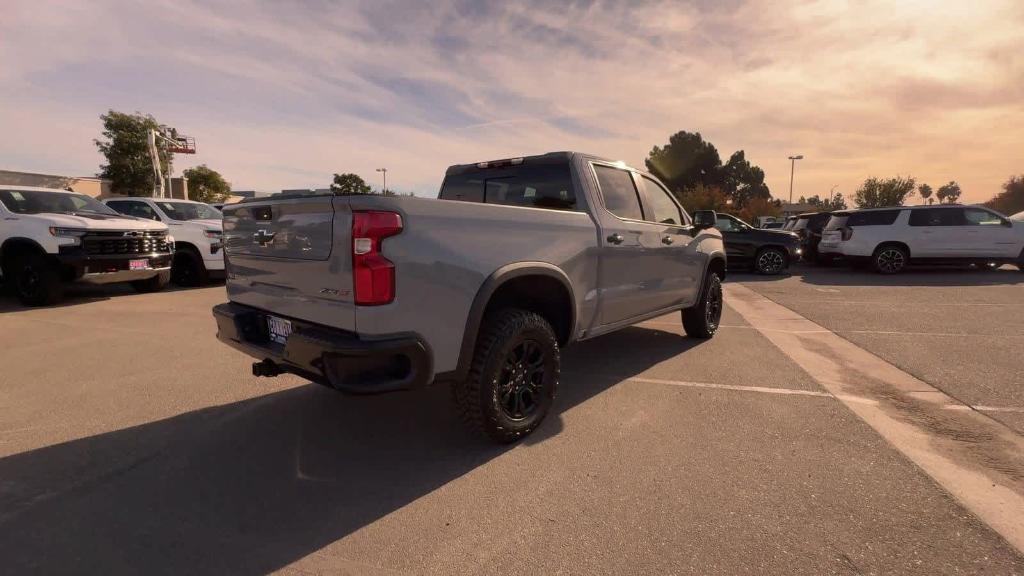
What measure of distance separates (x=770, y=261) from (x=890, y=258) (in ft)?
8.81

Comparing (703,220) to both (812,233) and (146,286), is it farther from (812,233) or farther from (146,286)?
(812,233)

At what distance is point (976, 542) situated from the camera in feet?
6.97

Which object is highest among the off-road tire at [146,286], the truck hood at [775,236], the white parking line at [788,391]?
the truck hood at [775,236]

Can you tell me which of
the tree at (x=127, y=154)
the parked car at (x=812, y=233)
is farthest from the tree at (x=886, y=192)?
the tree at (x=127, y=154)

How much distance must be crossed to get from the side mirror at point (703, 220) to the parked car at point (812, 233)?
33.8ft

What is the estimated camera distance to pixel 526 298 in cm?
332

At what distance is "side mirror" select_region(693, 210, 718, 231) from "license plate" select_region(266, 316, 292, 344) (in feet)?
13.2

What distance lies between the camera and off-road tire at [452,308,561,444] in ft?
9.13

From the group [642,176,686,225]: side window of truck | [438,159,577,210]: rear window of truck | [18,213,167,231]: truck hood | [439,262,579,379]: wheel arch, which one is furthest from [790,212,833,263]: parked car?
[18,213,167,231]: truck hood

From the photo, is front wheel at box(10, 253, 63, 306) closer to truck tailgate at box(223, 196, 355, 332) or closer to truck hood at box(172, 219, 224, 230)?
truck hood at box(172, 219, 224, 230)

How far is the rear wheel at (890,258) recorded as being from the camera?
12.1 metres

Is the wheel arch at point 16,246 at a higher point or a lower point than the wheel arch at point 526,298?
higher

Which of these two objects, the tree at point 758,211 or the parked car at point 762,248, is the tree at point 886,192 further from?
the parked car at point 762,248

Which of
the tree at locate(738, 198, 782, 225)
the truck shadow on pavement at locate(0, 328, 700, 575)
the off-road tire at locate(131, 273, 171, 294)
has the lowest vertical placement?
the truck shadow on pavement at locate(0, 328, 700, 575)
